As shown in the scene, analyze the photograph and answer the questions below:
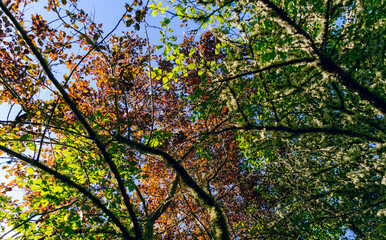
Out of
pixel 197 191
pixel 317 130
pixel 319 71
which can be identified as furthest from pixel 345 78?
pixel 197 191

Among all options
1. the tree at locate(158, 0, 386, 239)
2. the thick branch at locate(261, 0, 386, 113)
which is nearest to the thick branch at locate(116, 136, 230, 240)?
the tree at locate(158, 0, 386, 239)

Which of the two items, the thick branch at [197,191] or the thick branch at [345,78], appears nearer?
the thick branch at [345,78]

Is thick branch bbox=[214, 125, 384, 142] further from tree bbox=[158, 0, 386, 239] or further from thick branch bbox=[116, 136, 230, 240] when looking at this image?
thick branch bbox=[116, 136, 230, 240]

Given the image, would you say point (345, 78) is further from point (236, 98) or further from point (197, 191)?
point (197, 191)

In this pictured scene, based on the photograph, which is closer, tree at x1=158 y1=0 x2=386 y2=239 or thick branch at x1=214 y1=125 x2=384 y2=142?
tree at x1=158 y1=0 x2=386 y2=239

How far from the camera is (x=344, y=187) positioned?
525 cm

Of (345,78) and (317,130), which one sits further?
(317,130)

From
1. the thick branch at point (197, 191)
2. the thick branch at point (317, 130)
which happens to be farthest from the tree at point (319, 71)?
the thick branch at point (197, 191)

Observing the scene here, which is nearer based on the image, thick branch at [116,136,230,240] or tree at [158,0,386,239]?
tree at [158,0,386,239]

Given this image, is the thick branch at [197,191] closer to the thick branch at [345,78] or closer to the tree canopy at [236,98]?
the tree canopy at [236,98]

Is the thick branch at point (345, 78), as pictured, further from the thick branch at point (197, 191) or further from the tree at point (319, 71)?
the thick branch at point (197, 191)

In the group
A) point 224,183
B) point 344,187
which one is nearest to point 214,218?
point 344,187

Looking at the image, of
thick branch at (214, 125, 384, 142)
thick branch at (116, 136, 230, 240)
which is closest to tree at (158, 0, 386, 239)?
thick branch at (214, 125, 384, 142)

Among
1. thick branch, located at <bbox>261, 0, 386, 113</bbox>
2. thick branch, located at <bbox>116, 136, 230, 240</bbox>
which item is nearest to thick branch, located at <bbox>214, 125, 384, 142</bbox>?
thick branch, located at <bbox>261, 0, 386, 113</bbox>
